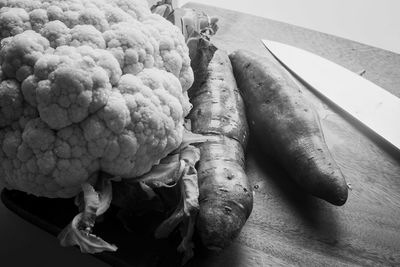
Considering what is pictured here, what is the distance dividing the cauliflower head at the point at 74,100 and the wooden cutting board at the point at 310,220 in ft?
0.45

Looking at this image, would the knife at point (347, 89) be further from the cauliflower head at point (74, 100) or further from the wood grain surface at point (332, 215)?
the cauliflower head at point (74, 100)

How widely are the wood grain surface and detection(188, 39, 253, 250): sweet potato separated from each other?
0.20 ft

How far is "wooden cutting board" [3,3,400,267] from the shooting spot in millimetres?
772

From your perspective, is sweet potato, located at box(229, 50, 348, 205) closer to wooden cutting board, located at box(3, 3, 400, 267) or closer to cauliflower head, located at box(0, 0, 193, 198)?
wooden cutting board, located at box(3, 3, 400, 267)

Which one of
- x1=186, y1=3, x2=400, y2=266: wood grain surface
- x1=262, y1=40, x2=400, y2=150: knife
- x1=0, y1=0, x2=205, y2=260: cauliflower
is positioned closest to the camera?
x1=0, y1=0, x2=205, y2=260: cauliflower

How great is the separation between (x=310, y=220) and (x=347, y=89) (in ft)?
1.68

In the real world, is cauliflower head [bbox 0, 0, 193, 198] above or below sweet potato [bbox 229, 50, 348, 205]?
above

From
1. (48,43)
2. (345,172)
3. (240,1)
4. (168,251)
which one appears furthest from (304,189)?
(240,1)

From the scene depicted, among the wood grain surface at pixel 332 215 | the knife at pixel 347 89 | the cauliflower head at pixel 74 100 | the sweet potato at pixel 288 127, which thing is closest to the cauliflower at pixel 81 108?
the cauliflower head at pixel 74 100

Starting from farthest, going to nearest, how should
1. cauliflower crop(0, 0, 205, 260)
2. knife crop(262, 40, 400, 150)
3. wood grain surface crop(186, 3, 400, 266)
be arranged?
knife crop(262, 40, 400, 150)
wood grain surface crop(186, 3, 400, 266)
cauliflower crop(0, 0, 205, 260)

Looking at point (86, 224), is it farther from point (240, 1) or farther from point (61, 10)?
point (240, 1)

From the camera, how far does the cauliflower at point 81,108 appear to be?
0.68m

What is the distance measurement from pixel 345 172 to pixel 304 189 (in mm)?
158

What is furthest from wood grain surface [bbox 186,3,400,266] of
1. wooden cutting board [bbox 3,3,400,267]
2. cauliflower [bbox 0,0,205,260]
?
cauliflower [bbox 0,0,205,260]
